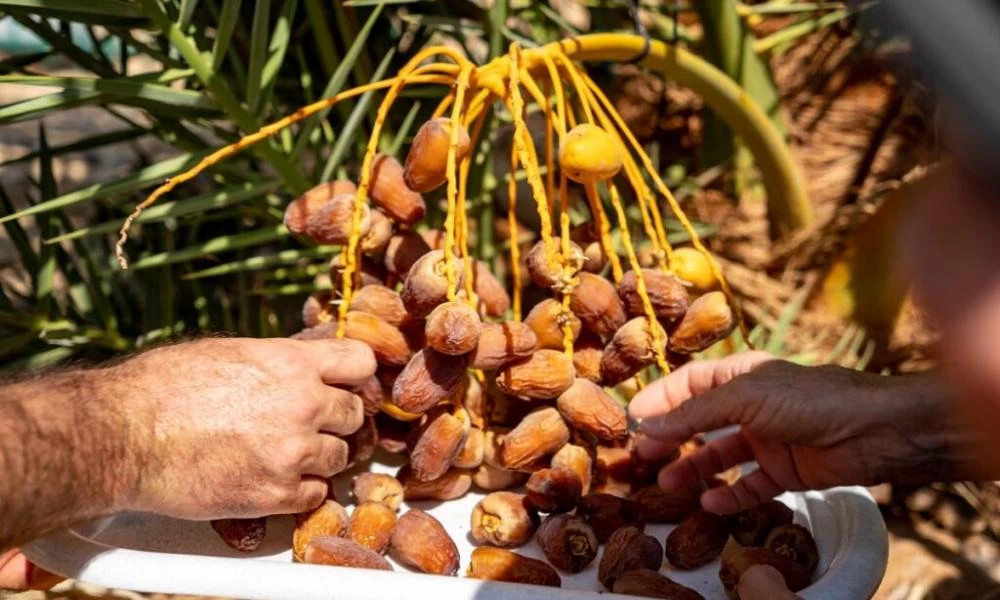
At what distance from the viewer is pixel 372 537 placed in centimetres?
117

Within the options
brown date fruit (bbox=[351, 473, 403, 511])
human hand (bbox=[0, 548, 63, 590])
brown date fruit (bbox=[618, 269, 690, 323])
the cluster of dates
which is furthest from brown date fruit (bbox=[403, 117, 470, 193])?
human hand (bbox=[0, 548, 63, 590])

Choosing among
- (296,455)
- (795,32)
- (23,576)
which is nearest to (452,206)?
(296,455)

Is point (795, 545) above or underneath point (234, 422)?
underneath

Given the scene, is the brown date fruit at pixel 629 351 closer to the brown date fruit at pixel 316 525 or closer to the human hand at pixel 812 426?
the human hand at pixel 812 426

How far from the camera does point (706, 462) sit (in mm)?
1295

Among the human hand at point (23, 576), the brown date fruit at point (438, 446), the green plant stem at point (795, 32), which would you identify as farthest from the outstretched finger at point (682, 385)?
the green plant stem at point (795, 32)

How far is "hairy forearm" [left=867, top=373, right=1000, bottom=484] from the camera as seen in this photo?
1.18m

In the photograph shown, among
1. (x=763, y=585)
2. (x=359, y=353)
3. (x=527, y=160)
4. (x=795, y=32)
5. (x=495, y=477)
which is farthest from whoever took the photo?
(x=795, y=32)

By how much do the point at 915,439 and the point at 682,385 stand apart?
0.27 m

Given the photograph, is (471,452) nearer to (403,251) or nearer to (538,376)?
(538,376)

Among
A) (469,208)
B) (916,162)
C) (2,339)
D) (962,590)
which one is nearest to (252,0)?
(469,208)

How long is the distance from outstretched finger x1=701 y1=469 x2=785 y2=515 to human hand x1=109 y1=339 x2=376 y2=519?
42 cm

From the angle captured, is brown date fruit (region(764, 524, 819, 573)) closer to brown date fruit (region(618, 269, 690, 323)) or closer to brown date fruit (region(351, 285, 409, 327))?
brown date fruit (region(618, 269, 690, 323))

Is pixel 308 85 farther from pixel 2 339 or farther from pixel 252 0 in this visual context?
pixel 2 339
